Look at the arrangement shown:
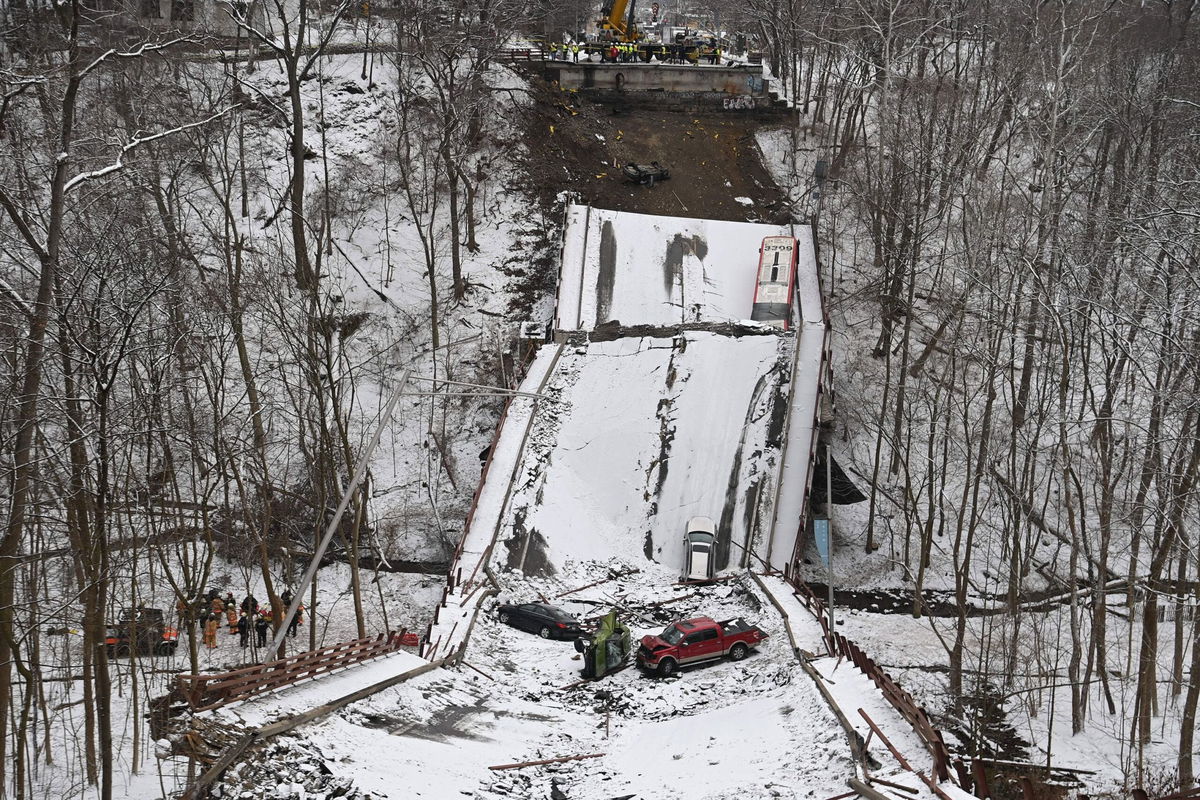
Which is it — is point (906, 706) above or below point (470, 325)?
below

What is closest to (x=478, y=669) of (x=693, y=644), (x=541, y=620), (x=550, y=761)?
(x=541, y=620)

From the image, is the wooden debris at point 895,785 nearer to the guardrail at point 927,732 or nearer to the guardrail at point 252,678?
the guardrail at point 927,732

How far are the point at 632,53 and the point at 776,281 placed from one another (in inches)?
868

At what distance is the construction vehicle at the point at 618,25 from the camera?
55.8m

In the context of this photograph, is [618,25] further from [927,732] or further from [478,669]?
[927,732]

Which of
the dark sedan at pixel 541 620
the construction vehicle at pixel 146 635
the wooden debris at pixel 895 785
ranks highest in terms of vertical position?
the wooden debris at pixel 895 785

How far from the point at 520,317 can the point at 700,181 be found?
43.6 ft

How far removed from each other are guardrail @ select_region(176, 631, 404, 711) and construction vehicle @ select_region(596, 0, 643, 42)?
46025 mm

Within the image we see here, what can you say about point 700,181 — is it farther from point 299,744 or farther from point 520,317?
point 299,744

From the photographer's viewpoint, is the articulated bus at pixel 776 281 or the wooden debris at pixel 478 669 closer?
the wooden debris at pixel 478 669

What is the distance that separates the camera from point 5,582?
13.0 metres

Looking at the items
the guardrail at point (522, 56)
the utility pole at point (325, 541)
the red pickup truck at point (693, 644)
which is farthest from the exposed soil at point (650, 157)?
the utility pole at point (325, 541)

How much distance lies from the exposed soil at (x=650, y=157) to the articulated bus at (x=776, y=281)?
5704 millimetres

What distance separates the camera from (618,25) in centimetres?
5644
